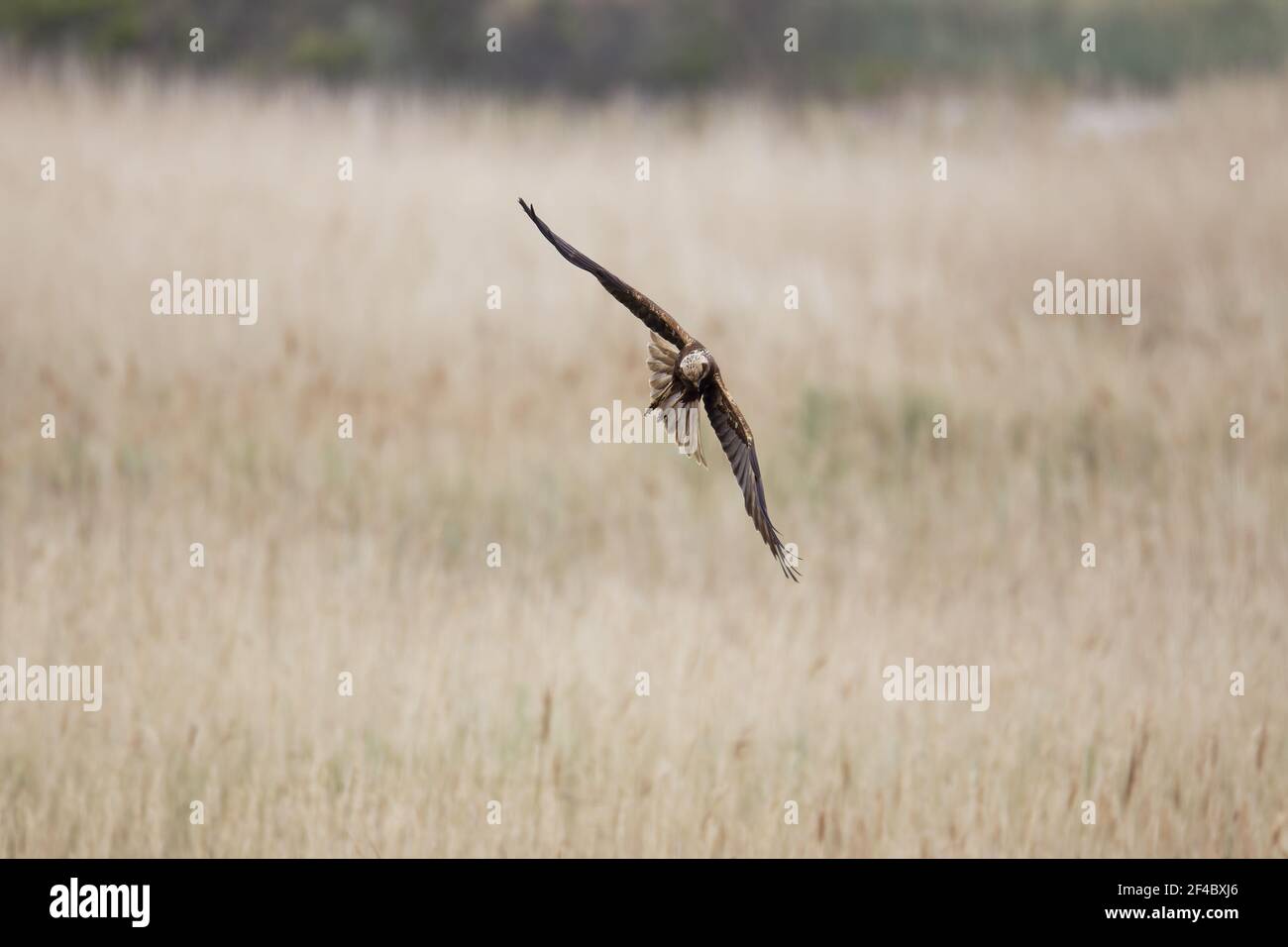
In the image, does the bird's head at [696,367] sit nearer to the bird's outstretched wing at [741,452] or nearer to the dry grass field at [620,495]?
the bird's outstretched wing at [741,452]

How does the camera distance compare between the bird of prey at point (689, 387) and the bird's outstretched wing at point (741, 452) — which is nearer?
the bird of prey at point (689, 387)

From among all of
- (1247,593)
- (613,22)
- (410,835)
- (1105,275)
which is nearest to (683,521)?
(1247,593)

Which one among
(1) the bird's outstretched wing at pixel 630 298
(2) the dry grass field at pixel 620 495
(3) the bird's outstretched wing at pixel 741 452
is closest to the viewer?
(1) the bird's outstretched wing at pixel 630 298

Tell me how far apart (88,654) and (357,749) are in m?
1.40

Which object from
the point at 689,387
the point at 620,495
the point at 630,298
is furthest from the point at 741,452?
the point at 620,495

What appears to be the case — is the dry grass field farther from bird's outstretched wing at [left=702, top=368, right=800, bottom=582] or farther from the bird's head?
the bird's head

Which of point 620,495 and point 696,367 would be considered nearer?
point 696,367

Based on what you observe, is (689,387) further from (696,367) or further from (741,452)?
(741,452)

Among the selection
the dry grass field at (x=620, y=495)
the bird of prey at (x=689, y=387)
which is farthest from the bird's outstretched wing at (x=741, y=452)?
the dry grass field at (x=620, y=495)

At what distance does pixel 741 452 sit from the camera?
226cm

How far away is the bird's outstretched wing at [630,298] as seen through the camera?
2.03 meters

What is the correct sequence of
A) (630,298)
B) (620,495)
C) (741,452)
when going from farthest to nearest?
(620,495) < (741,452) < (630,298)

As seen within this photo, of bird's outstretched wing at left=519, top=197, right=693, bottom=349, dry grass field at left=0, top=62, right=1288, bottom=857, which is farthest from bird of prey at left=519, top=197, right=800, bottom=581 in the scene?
dry grass field at left=0, top=62, right=1288, bottom=857

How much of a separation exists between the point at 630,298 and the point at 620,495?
620 centimetres
